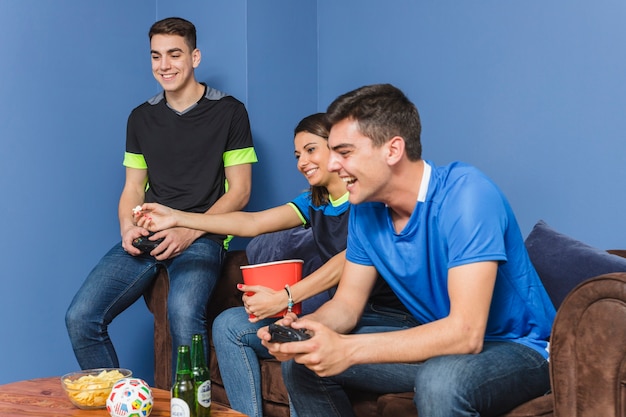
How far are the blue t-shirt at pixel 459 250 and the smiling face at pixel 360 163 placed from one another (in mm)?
114

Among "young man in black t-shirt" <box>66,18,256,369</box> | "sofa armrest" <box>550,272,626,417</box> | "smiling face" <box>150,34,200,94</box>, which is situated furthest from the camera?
"smiling face" <box>150,34,200,94</box>

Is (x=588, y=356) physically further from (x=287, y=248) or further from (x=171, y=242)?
(x=171, y=242)

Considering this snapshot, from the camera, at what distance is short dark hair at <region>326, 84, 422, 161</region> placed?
1.77 metres

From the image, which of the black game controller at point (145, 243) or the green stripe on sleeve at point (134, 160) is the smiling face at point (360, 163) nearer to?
the black game controller at point (145, 243)

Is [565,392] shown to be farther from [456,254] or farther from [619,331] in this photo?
[456,254]

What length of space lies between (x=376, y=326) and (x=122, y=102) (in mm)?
2095

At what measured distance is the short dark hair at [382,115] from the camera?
1.77m

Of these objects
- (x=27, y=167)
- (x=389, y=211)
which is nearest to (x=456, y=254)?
(x=389, y=211)

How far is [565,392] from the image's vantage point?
1498 millimetres

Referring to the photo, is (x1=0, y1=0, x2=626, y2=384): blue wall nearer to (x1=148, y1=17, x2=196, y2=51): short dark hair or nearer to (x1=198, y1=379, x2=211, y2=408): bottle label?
(x1=148, y1=17, x2=196, y2=51): short dark hair

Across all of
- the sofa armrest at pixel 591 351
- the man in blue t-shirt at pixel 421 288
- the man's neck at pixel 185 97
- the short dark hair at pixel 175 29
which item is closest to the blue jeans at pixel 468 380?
the man in blue t-shirt at pixel 421 288

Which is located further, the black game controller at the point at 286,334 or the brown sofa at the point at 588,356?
the black game controller at the point at 286,334

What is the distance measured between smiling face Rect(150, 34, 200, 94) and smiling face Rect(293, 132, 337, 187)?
0.79 m

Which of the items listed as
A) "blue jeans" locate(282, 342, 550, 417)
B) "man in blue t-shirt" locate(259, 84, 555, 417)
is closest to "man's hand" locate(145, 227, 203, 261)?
"man in blue t-shirt" locate(259, 84, 555, 417)
